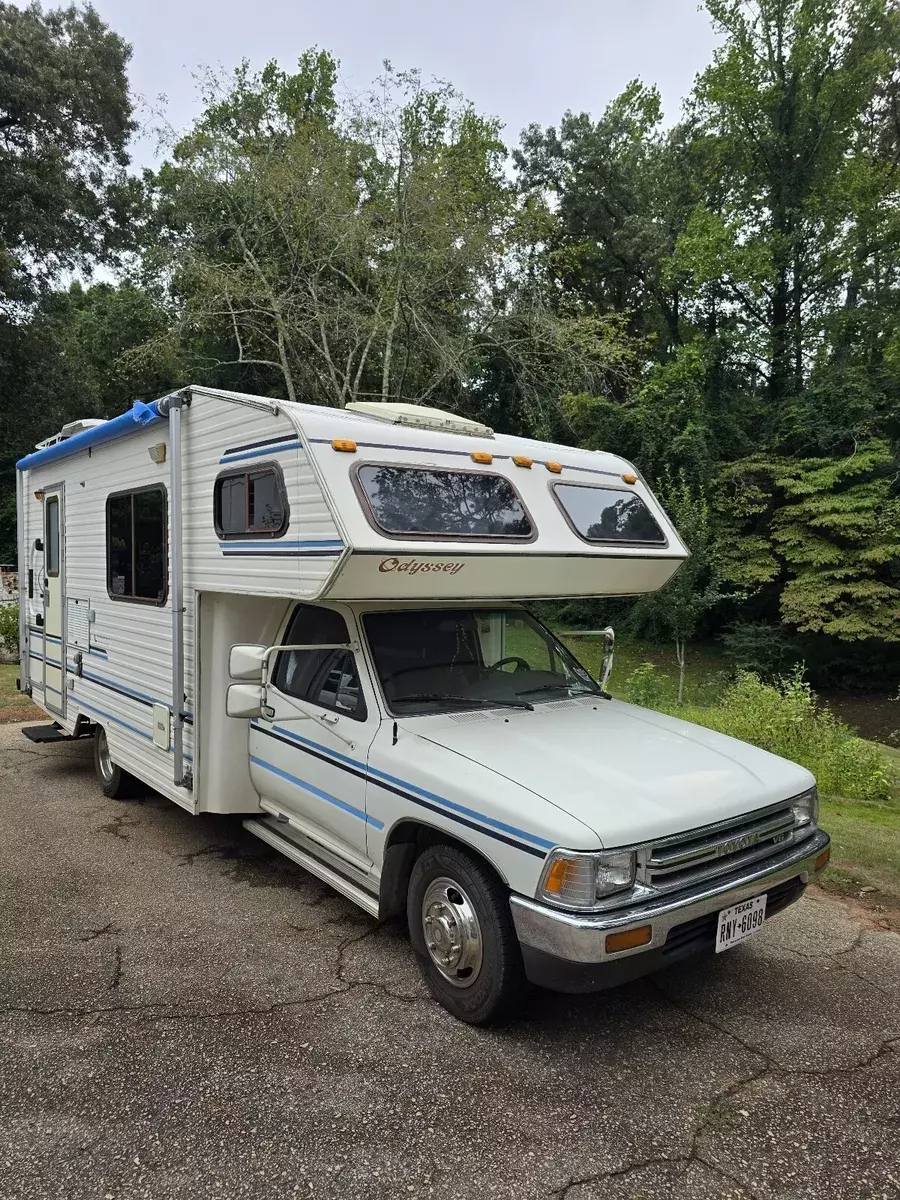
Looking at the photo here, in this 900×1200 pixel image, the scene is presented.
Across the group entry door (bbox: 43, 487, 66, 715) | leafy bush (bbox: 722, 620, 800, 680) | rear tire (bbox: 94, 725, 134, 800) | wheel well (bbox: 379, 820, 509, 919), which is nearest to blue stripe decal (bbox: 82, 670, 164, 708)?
rear tire (bbox: 94, 725, 134, 800)

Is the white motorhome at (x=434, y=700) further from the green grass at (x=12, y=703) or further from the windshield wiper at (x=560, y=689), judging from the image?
the green grass at (x=12, y=703)

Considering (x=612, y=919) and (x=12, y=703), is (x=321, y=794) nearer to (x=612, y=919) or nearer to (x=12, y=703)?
(x=612, y=919)

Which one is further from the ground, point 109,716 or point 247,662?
point 247,662

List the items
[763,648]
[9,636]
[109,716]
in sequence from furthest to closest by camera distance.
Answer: [763,648]
[9,636]
[109,716]

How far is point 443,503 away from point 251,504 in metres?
1.06

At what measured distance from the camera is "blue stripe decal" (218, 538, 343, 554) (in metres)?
3.61

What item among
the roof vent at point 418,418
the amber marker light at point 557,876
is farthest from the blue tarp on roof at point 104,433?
the amber marker light at point 557,876

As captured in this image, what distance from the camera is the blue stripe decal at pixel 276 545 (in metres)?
3.61

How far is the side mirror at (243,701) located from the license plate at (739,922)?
236 centimetres

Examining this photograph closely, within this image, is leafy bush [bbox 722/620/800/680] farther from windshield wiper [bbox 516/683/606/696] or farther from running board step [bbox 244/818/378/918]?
running board step [bbox 244/818/378/918]

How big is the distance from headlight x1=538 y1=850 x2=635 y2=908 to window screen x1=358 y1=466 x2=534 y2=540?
1634 mm

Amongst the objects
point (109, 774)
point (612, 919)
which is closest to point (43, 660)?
point (109, 774)

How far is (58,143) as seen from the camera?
20.8 meters

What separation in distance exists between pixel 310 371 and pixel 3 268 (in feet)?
25.4
